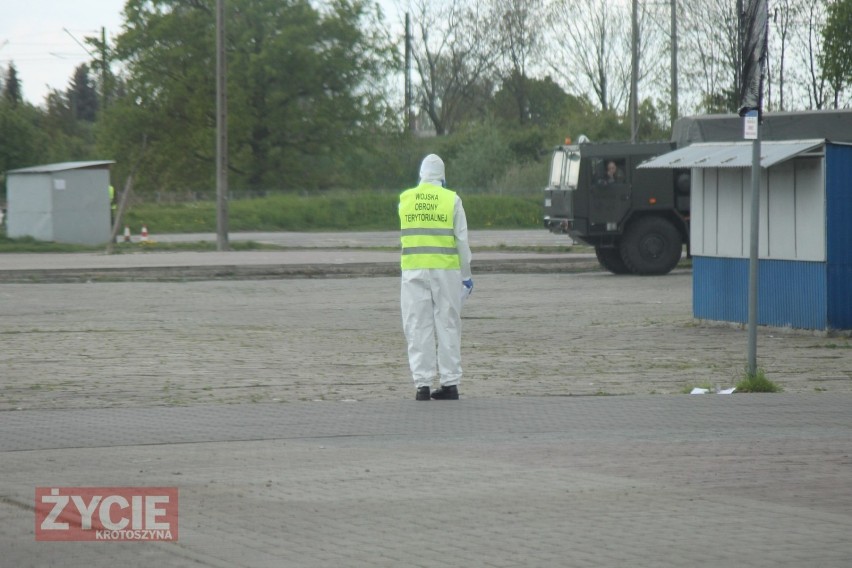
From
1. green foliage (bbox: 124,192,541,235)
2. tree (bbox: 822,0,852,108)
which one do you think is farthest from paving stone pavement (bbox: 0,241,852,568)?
green foliage (bbox: 124,192,541,235)

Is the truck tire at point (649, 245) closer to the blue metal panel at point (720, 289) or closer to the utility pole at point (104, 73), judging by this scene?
the blue metal panel at point (720, 289)

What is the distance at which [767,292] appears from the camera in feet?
57.3

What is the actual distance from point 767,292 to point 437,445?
9468 millimetres

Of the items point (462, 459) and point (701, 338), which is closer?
point (462, 459)

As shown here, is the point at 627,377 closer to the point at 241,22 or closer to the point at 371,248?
the point at 371,248

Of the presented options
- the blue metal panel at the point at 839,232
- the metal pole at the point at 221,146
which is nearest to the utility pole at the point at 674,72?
the metal pole at the point at 221,146

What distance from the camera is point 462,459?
852 centimetres

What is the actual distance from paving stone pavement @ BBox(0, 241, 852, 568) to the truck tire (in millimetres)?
10934

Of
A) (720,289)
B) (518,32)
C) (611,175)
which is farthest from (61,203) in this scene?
(518,32)

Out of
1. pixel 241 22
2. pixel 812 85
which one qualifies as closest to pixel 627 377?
pixel 812 85

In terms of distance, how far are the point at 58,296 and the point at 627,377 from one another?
12.9 meters

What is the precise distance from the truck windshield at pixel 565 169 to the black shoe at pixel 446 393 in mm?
18218

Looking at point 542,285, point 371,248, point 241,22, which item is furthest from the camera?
point 241,22

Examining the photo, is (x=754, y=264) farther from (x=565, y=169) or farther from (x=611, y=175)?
(x=565, y=169)
